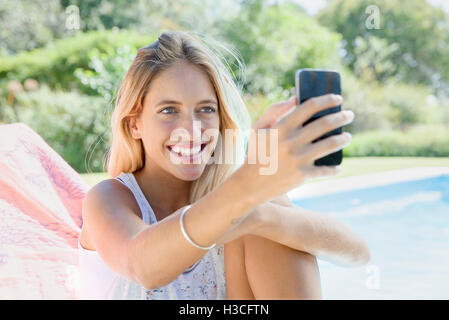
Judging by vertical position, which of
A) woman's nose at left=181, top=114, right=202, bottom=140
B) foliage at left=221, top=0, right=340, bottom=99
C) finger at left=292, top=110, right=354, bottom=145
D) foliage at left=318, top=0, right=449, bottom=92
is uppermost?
foliage at left=318, top=0, right=449, bottom=92

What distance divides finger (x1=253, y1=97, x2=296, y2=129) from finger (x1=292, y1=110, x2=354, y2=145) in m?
0.11

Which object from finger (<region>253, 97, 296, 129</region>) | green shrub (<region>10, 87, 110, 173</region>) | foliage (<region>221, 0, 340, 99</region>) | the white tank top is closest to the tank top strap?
the white tank top

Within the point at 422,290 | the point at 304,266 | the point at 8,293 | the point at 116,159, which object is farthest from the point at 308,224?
the point at 422,290

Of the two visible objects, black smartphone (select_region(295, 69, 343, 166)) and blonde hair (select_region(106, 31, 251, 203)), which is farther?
blonde hair (select_region(106, 31, 251, 203))

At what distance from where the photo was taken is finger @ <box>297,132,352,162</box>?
0.99 meters

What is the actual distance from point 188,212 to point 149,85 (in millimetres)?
946

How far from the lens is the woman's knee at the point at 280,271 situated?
1.68m

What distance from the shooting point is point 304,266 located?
5.62 feet

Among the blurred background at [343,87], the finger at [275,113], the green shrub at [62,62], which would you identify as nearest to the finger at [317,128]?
the finger at [275,113]

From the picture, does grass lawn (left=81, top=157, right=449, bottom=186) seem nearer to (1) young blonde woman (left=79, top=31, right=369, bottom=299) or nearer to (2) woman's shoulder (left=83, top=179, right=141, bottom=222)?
(1) young blonde woman (left=79, top=31, right=369, bottom=299)

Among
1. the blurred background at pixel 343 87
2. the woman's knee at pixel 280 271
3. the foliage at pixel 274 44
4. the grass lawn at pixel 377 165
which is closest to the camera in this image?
the woman's knee at pixel 280 271

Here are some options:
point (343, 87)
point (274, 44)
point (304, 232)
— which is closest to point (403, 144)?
point (343, 87)

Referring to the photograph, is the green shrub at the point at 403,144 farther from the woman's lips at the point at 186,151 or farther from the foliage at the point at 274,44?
the woman's lips at the point at 186,151

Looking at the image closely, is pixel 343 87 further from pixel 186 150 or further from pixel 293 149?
pixel 293 149
